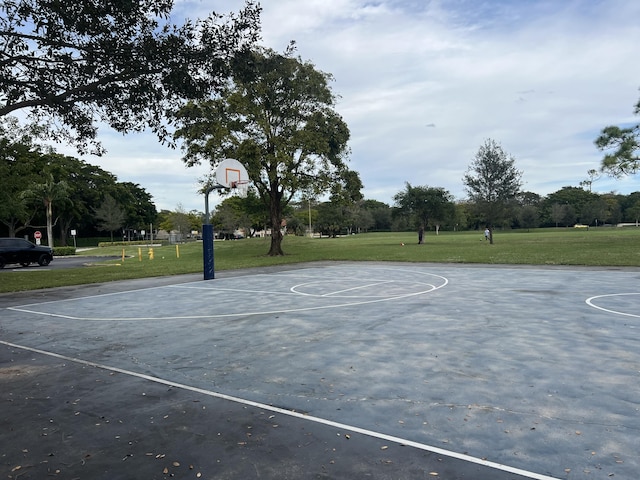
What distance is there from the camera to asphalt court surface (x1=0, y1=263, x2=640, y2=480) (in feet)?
11.4

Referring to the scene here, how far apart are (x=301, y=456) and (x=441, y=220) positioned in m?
47.7

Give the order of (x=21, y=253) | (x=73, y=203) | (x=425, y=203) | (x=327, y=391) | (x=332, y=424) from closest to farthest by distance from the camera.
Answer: (x=332, y=424) → (x=327, y=391) → (x=21, y=253) → (x=425, y=203) → (x=73, y=203)

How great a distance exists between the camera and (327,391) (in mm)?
4996

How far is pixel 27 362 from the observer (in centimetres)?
643

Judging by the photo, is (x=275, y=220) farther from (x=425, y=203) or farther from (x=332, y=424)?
(x=332, y=424)

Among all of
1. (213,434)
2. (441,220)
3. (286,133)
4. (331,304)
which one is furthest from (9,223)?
(213,434)

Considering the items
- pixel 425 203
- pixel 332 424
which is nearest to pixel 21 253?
pixel 332 424

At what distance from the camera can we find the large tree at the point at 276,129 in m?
26.3

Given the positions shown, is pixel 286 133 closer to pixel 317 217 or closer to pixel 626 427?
pixel 626 427

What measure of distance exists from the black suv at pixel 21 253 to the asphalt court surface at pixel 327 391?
19370 millimetres

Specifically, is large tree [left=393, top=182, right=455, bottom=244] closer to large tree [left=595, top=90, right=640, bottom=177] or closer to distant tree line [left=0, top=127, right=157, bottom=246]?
large tree [left=595, top=90, right=640, bottom=177]

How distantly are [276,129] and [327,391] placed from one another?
2558cm


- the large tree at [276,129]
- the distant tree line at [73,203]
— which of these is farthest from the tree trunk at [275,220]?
the distant tree line at [73,203]

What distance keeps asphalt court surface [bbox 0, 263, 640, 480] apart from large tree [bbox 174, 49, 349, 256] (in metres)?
17.3
